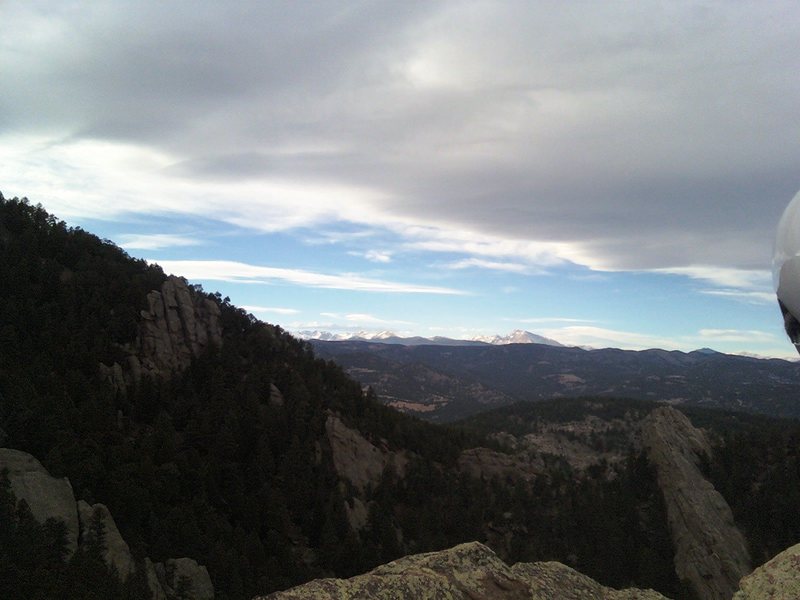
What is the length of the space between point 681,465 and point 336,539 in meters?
53.0

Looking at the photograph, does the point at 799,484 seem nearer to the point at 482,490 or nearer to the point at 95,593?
the point at 482,490

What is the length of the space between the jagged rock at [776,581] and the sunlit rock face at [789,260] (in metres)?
3.24

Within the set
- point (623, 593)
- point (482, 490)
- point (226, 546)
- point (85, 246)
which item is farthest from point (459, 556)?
point (85, 246)

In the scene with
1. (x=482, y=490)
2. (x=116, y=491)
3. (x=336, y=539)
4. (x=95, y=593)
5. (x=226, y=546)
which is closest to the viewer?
(x=95, y=593)

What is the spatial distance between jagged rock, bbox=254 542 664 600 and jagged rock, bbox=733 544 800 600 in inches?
117

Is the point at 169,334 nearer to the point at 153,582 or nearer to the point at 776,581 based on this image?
the point at 153,582

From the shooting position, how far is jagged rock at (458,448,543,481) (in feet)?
340

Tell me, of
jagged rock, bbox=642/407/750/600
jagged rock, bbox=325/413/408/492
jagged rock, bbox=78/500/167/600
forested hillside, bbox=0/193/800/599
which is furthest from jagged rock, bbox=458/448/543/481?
jagged rock, bbox=78/500/167/600

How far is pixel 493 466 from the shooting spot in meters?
106

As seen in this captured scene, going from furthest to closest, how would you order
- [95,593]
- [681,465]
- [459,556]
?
[681,465] < [95,593] < [459,556]

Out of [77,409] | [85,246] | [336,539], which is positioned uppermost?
[85,246]

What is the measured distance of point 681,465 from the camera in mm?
77125

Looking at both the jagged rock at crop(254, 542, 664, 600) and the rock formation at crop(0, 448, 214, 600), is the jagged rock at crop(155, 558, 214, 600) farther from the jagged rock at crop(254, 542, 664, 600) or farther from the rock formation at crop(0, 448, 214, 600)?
the jagged rock at crop(254, 542, 664, 600)

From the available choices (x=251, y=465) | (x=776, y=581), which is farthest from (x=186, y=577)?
(x=776, y=581)
